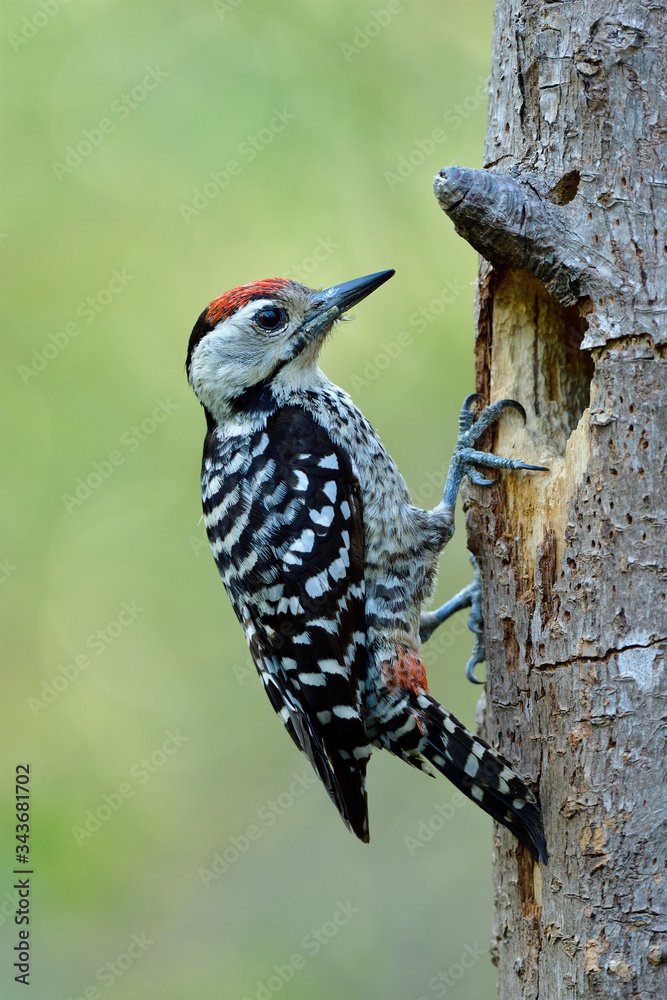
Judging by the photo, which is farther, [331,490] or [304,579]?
[331,490]

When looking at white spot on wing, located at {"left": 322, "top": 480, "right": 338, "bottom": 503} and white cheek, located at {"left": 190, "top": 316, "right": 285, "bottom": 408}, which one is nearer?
white spot on wing, located at {"left": 322, "top": 480, "right": 338, "bottom": 503}

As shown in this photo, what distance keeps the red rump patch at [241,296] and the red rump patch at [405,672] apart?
4.73 feet

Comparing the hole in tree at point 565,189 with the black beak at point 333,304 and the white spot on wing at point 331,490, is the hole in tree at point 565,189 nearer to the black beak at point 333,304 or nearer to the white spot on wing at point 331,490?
the black beak at point 333,304

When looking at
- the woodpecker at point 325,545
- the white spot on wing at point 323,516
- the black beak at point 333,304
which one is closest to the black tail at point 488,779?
the woodpecker at point 325,545

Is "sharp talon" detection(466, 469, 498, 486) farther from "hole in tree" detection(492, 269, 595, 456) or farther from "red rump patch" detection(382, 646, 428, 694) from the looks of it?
"red rump patch" detection(382, 646, 428, 694)

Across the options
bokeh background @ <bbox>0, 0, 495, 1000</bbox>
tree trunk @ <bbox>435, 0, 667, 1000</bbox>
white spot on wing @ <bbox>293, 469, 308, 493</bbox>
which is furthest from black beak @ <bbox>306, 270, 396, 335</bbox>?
bokeh background @ <bbox>0, 0, 495, 1000</bbox>

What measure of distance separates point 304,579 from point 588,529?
38.7 inches

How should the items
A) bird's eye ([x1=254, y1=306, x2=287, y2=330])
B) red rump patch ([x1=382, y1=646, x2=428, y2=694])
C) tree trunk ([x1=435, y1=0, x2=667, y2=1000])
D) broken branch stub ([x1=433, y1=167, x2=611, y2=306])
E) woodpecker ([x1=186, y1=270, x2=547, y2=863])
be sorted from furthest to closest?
bird's eye ([x1=254, y1=306, x2=287, y2=330]) < red rump patch ([x1=382, y1=646, x2=428, y2=694]) < woodpecker ([x1=186, y1=270, x2=547, y2=863]) < broken branch stub ([x1=433, y1=167, x2=611, y2=306]) < tree trunk ([x1=435, y1=0, x2=667, y2=1000])

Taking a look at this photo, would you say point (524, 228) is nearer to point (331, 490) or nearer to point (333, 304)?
point (333, 304)

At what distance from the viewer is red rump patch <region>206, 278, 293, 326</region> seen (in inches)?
132

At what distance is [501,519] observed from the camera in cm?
289

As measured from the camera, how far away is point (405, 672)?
3.06 m

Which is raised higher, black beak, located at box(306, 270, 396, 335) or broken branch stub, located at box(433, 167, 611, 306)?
broken branch stub, located at box(433, 167, 611, 306)

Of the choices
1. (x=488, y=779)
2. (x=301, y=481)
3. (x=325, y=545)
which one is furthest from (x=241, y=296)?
(x=488, y=779)
